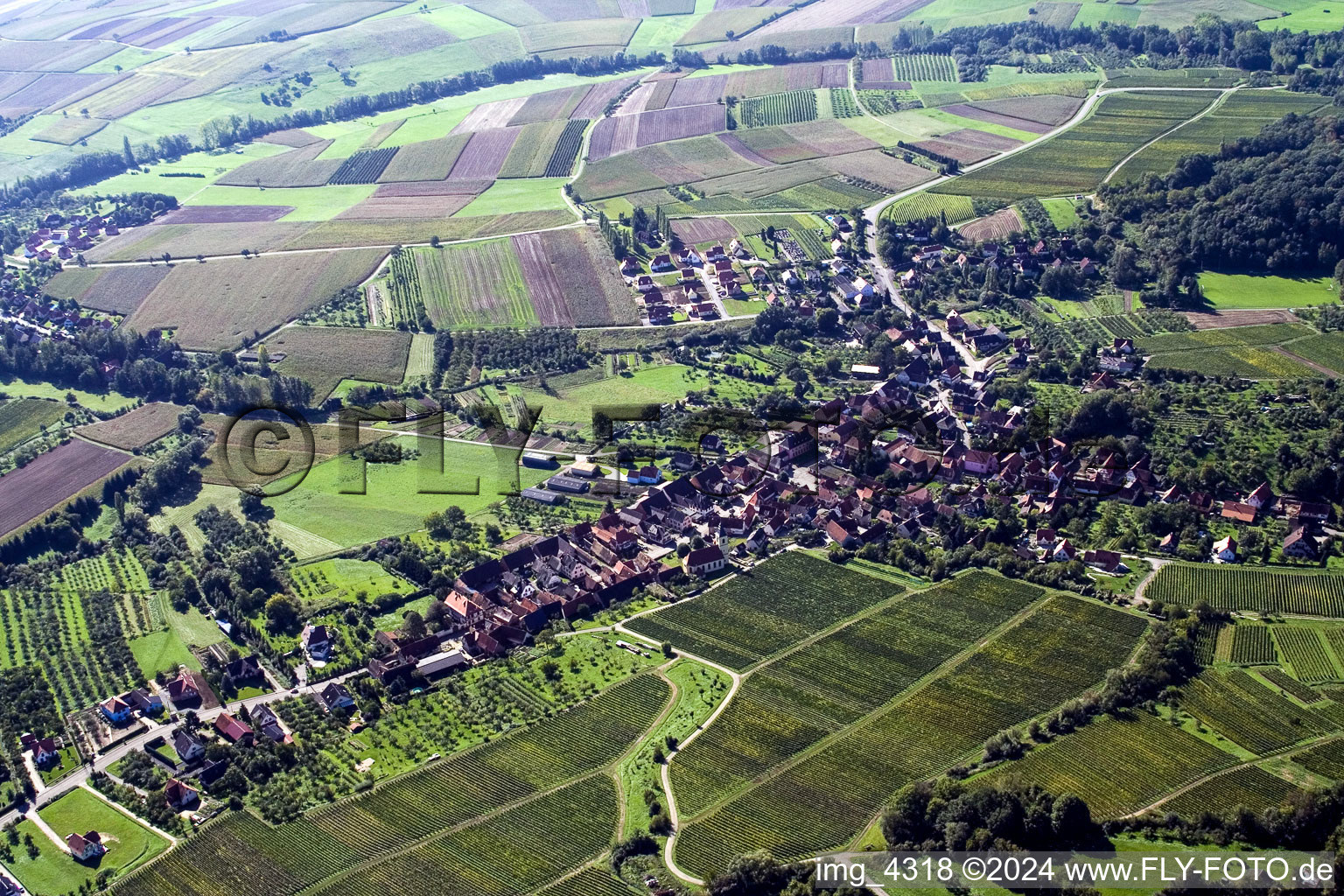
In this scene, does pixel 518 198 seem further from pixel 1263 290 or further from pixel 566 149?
pixel 1263 290

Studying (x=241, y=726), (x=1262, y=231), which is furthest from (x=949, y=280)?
(x=241, y=726)

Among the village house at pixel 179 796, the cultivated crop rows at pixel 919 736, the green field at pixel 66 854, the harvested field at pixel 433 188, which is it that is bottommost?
the cultivated crop rows at pixel 919 736

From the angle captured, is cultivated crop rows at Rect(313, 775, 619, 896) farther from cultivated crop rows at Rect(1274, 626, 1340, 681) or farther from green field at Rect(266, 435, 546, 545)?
cultivated crop rows at Rect(1274, 626, 1340, 681)

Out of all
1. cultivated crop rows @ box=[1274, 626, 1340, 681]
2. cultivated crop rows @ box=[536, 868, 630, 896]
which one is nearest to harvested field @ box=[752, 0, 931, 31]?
cultivated crop rows @ box=[1274, 626, 1340, 681]

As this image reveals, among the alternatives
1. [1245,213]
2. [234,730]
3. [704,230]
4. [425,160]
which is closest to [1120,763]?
[234,730]

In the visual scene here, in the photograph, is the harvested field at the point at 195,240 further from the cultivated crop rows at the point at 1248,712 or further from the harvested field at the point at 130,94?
the cultivated crop rows at the point at 1248,712

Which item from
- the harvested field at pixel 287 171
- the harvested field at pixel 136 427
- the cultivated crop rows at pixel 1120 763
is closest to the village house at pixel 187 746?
the cultivated crop rows at pixel 1120 763

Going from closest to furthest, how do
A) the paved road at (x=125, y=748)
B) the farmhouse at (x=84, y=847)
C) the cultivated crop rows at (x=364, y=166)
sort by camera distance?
the farmhouse at (x=84, y=847), the paved road at (x=125, y=748), the cultivated crop rows at (x=364, y=166)
